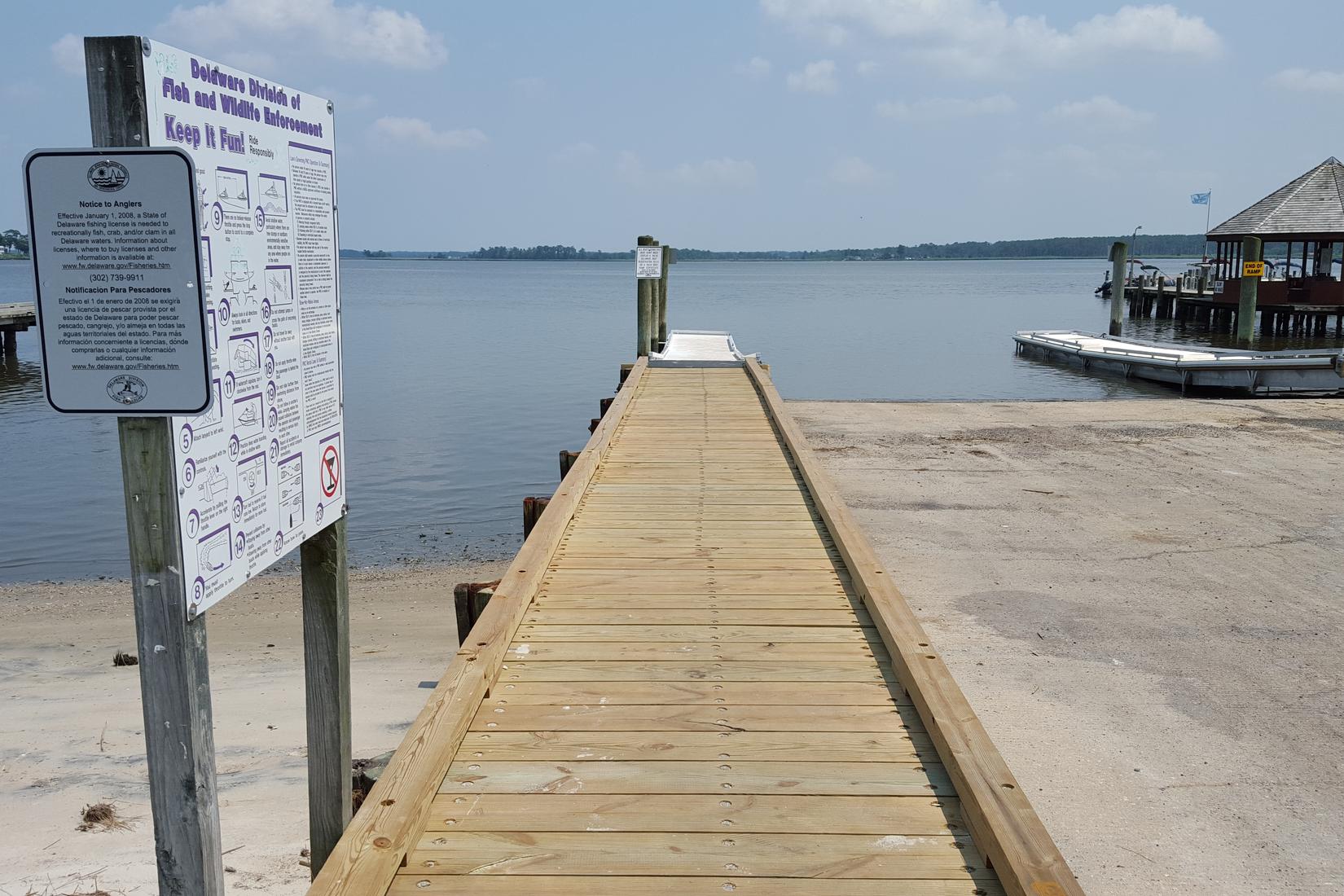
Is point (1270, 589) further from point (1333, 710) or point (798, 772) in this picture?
point (798, 772)

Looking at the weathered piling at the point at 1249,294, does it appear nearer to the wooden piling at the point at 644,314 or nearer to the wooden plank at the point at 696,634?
the wooden piling at the point at 644,314

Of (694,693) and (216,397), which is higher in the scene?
(216,397)

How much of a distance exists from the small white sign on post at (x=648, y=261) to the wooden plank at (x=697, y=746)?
60.1 ft

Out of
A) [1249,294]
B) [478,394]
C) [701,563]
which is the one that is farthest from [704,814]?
[1249,294]

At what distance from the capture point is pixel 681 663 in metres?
4.64

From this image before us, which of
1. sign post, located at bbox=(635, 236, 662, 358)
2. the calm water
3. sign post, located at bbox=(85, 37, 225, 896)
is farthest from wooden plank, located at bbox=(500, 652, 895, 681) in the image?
sign post, located at bbox=(635, 236, 662, 358)

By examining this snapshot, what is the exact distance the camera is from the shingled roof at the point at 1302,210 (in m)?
39.9

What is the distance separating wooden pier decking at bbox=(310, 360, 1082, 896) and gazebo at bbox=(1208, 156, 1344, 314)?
39694 mm

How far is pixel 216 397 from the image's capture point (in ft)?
8.85

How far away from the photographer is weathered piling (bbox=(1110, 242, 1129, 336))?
38.9 meters

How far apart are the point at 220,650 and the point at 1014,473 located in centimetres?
954

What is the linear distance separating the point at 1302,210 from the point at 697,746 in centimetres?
4443

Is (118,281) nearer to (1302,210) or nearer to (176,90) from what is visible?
(176,90)

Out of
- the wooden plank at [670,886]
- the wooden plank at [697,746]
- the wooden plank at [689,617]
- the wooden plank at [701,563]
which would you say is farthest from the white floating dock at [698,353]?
the wooden plank at [670,886]
